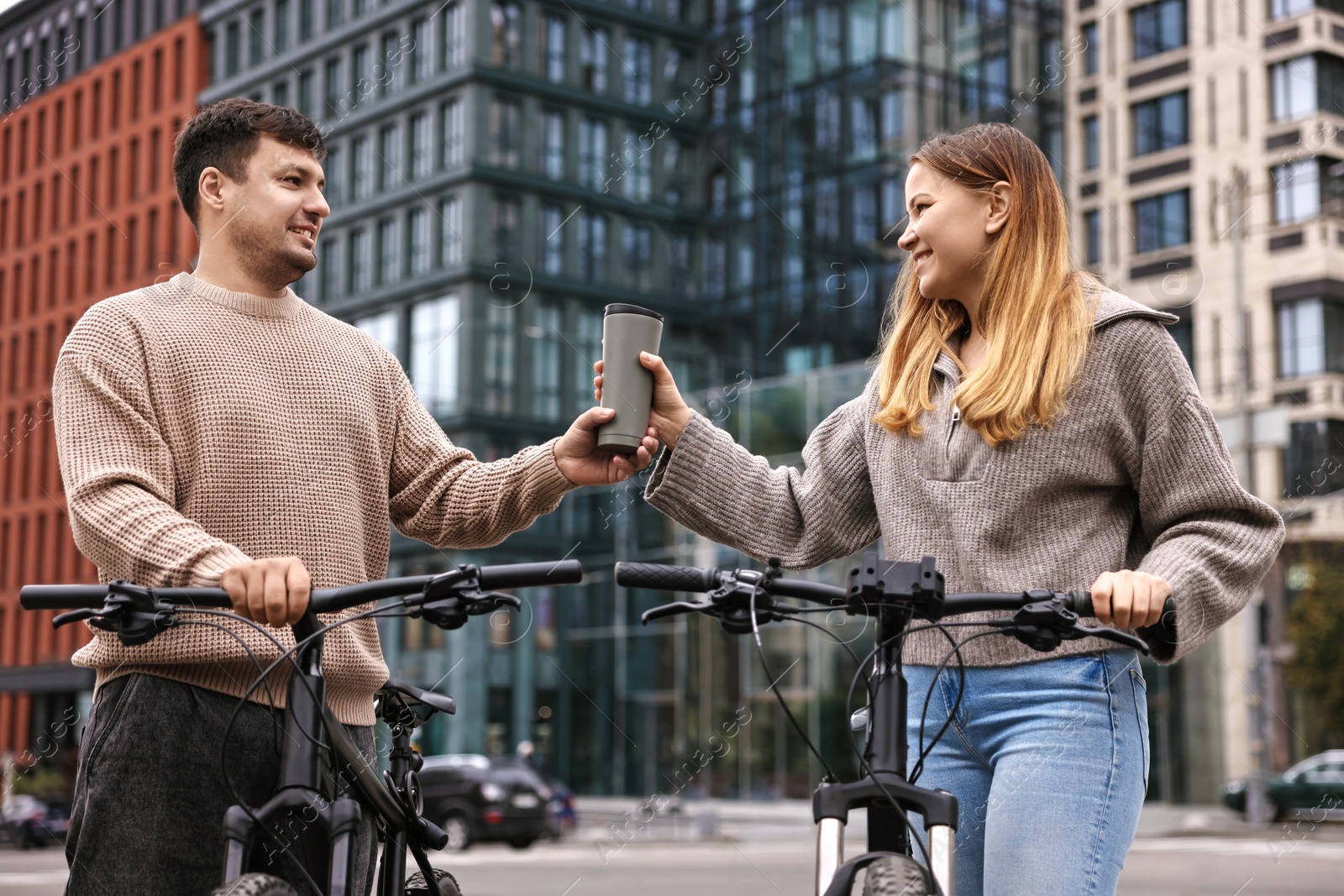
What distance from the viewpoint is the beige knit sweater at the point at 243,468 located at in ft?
9.03

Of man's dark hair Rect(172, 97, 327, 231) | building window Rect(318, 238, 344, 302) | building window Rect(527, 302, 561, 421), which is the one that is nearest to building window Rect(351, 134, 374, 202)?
building window Rect(318, 238, 344, 302)

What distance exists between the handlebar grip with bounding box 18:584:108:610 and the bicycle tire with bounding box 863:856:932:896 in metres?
1.19

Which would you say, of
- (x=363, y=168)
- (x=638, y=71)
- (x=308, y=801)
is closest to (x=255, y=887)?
(x=308, y=801)

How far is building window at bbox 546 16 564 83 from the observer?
3359 centimetres

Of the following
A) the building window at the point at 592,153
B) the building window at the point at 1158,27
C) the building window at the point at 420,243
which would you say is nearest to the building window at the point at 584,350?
the building window at the point at 592,153

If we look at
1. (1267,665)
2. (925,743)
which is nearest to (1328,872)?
(1267,665)

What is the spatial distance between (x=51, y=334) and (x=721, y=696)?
828 inches

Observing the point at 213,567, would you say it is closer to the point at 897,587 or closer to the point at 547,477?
the point at 547,477

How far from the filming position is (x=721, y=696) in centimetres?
2798

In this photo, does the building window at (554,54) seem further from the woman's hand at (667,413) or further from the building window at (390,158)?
the woman's hand at (667,413)

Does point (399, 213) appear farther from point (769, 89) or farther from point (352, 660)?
point (352, 660)

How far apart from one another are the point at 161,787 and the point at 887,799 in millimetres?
1304

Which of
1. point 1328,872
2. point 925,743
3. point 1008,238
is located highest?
point 1008,238

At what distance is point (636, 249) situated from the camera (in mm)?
33812
